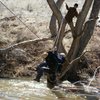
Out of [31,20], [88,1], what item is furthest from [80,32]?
[31,20]

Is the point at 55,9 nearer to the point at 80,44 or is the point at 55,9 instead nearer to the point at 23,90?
the point at 80,44

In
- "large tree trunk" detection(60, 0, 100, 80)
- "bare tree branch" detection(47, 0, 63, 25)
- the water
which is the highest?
"bare tree branch" detection(47, 0, 63, 25)

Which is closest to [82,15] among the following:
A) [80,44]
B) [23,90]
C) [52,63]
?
[80,44]

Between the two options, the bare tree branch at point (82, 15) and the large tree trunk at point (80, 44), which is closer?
the bare tree branch at point (82, 15)

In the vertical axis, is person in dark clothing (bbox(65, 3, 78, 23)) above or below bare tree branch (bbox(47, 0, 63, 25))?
below

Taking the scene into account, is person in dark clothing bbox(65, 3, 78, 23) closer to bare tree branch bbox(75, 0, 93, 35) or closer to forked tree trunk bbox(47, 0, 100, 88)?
forked tree trunk bbox(47, 0, 100, 88)

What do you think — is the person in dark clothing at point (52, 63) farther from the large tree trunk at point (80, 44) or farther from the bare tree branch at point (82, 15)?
the large tree trunk at point (80, 44)

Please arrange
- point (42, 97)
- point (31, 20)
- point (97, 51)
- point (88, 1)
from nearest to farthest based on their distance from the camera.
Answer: point (42, 97), point (88, 1), point (97, 51), point (31, 20)

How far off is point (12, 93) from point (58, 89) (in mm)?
1372

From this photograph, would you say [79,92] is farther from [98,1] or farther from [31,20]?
[31,20]

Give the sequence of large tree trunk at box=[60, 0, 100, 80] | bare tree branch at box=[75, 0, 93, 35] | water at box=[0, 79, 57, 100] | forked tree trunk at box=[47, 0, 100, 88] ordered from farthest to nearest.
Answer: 1. large tree trunk at box=[60, 0, 100, 80]
2. bare tree branch at box=[75, 0, 93, 35]
3. forked tree trunk at box=[47, 0, 100, 88]
4. water at box=[0, 79, 57, 100]

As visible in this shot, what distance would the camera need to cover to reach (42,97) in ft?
39.8

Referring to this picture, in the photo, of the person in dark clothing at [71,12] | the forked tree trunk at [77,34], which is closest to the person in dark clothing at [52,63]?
the forked tree trunk at [77,34]

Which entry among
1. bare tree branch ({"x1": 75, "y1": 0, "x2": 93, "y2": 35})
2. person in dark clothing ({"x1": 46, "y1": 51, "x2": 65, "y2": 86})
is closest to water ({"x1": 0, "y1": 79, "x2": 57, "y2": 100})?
person in dark clothing ({"x1": 46, "y1": 51, "x2": 65, "y2": 86})
